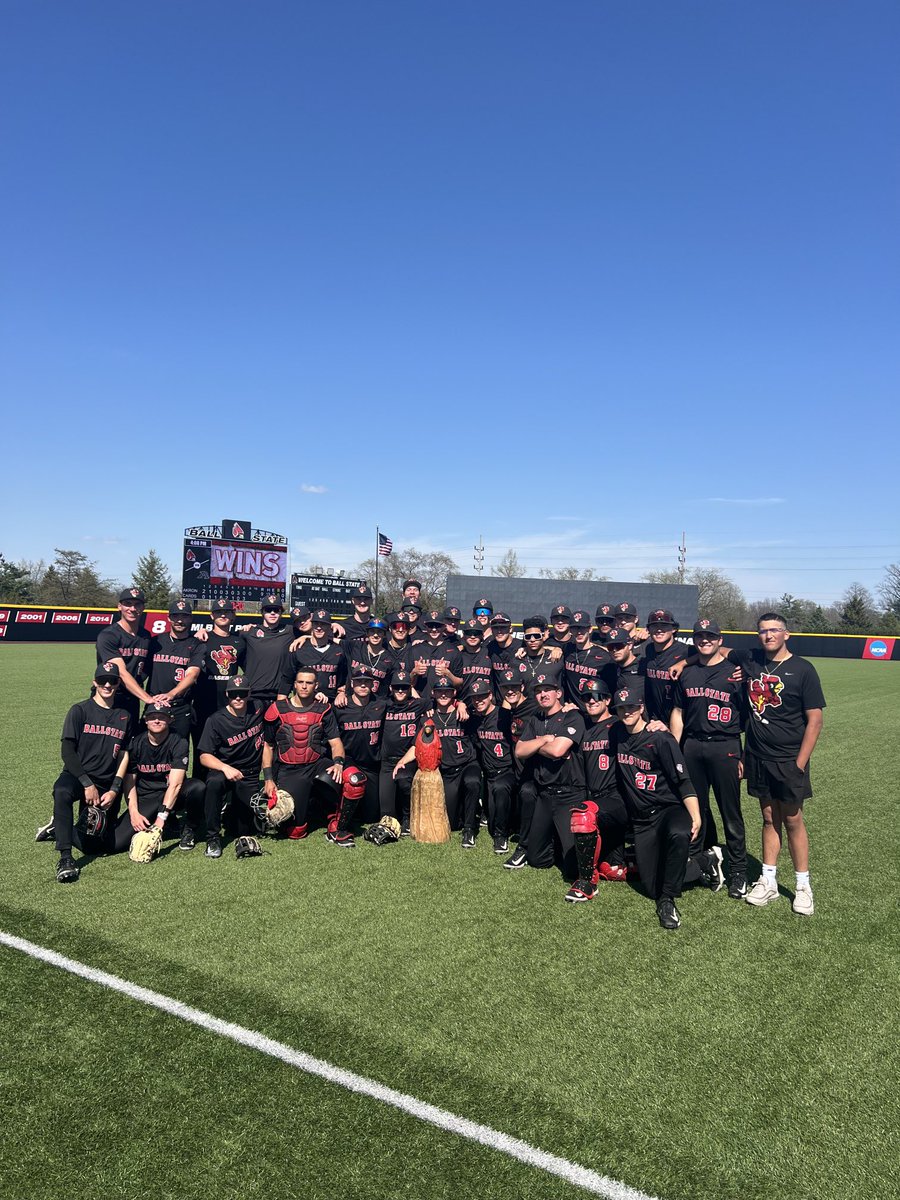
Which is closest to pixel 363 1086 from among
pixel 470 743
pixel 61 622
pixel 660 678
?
pixel 470 743

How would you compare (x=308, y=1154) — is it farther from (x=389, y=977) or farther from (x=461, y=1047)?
(x=389, y=977)

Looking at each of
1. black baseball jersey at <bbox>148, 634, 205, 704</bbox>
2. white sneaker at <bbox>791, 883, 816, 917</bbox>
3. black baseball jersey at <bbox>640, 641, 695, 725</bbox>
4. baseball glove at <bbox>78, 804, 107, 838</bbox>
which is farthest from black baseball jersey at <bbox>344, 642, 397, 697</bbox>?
white sneaker at <bbox>791, 883, 816, 917</bbox>

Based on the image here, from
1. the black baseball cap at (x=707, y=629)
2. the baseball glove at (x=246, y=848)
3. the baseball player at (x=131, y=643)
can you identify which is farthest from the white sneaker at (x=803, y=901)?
the baseball player at (x=131, y=643)

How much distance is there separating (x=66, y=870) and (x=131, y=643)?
2949 mm

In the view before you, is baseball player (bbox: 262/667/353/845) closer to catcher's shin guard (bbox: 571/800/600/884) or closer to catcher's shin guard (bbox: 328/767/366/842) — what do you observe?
catcher's shin guard (bbox: 328/767/366/842)

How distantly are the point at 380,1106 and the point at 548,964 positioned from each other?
5.91ft

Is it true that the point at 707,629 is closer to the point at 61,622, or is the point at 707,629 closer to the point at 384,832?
the point at 384,832

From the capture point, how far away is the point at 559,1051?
411 cm

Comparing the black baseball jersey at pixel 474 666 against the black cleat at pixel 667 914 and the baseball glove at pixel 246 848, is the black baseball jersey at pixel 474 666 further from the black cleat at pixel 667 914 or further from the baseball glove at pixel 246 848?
the black cleat at pixel 667 914

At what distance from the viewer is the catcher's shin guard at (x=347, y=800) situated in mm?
7816

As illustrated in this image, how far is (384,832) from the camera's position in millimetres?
7762

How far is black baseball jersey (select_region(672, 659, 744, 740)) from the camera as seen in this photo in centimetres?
668

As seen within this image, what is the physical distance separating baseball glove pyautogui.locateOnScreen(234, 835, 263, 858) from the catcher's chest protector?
94cm

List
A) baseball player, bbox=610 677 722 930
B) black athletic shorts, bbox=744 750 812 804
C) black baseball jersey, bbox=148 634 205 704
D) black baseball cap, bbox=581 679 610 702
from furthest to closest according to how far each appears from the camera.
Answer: black baseball jersey, bbox=148 634 205 704 < black baseball cap, bbox=581 679 610 702 < black athletic shorts, bbox=744 750 812 804 < baseball player, bbox=610 677 722 930
